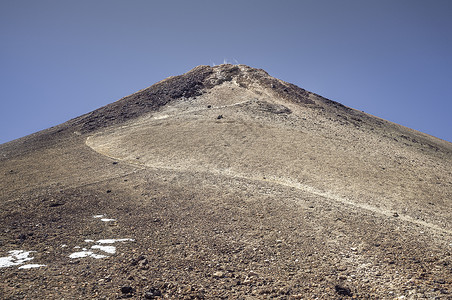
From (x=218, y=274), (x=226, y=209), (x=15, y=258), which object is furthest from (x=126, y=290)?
(x=226, y=209)

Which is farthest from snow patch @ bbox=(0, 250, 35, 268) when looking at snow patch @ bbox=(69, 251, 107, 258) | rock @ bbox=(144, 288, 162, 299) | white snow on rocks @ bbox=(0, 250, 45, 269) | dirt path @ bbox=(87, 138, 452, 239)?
dirt path @ bbox=(87, 138, 452, 239)

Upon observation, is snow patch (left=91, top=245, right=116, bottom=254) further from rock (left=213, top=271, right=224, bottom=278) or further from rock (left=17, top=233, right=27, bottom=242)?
rock (left=213, top=271, right=224, bottom=278)

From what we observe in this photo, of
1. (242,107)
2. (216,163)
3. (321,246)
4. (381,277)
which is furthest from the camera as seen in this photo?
(242,107)

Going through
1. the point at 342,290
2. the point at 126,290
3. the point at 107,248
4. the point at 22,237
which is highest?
the point at 22,237

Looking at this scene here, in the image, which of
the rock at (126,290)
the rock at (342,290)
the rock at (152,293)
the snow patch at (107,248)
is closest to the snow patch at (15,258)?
the snow patch at (107,248)

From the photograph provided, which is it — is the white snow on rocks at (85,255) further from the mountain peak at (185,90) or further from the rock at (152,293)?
the mountain peak at (185,90)

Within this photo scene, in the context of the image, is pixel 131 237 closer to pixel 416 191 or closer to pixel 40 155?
pixel 416 191

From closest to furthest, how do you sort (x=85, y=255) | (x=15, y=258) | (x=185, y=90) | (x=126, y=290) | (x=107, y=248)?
(x=126, y=290) < (x=15, y=258) < (x=85, y=255) < (x=107, y=248) < (x=185, y=90)

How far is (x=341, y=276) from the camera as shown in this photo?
744 cm

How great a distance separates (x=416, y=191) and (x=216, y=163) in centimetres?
1140

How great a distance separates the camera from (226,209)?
1203cm

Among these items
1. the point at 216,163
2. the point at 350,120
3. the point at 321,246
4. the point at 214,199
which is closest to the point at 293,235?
the point at 321,246

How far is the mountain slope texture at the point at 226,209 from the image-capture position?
7039 mm

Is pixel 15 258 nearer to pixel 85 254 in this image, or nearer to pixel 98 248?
pixel 85 254
